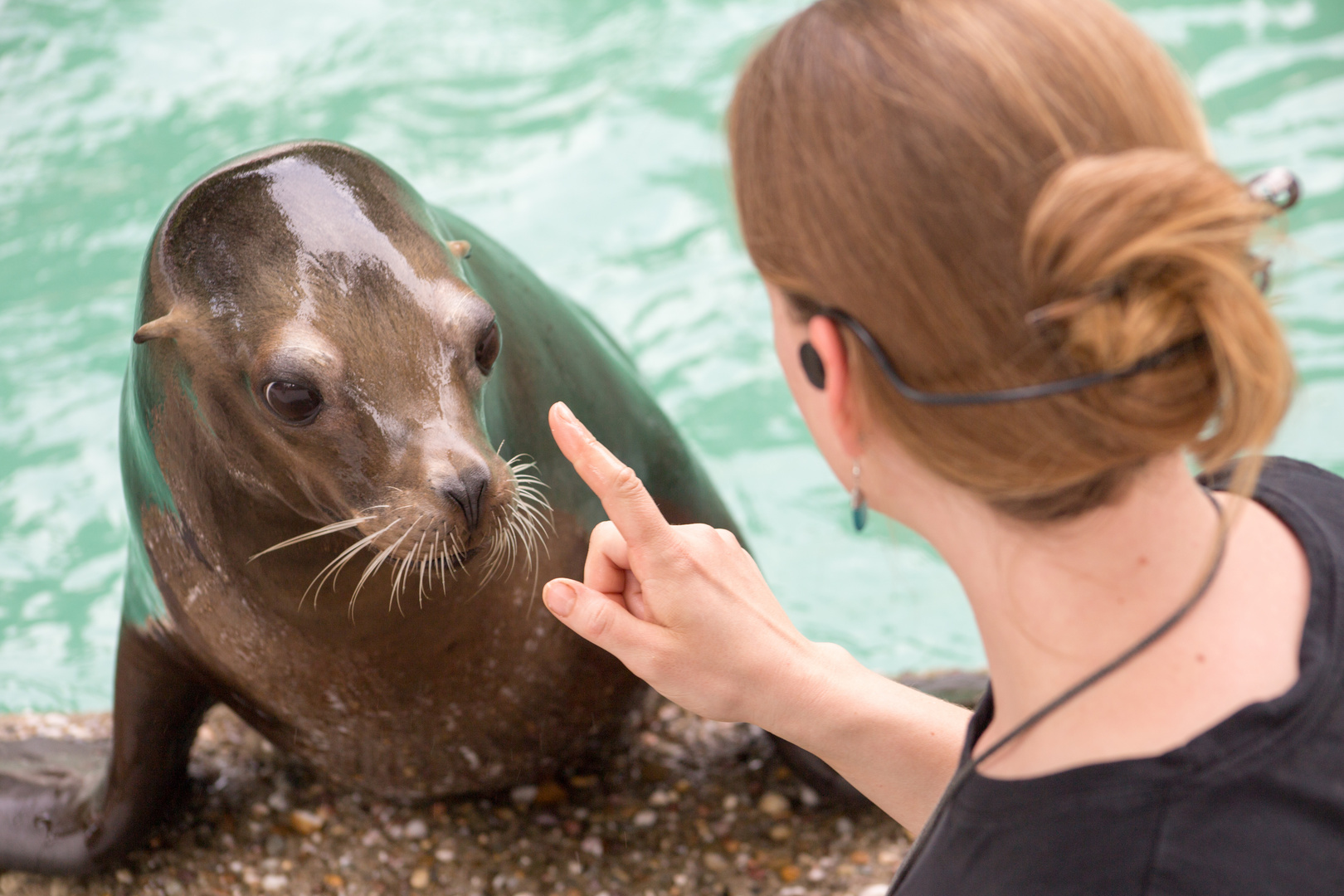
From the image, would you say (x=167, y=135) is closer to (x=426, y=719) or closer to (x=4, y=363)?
(x=4, y=363)

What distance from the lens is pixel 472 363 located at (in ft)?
7.14

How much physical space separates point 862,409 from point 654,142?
5.88 metres

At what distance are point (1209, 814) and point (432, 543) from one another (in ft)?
4.06

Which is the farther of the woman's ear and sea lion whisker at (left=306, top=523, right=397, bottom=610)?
sea lion whisker at (left=306, top=523, right=397, bottom=610)

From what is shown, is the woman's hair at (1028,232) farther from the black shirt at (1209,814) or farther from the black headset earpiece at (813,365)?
the black shirt at (1209,814)

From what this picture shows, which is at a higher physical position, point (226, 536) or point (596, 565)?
point (596, 565)

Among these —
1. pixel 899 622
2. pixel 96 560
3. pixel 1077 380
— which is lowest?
pixel 899 622

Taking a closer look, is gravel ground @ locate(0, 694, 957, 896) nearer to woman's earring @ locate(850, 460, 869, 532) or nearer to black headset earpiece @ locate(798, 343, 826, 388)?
woman's earring @ locate(850, 460, 869, 532)

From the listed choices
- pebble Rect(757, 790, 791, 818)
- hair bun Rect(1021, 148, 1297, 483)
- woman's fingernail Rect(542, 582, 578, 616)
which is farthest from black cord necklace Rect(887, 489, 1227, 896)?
pebble Rect(757, 790, 791, 818)

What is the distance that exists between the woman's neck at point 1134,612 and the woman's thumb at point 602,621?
59 centimetres

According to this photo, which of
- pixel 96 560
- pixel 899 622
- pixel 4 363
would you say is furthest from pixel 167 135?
pixel 899 622

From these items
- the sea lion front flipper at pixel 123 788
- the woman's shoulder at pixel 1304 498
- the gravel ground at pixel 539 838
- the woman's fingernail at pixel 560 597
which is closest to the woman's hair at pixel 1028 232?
the woman's shoulder at pixel 1304 498

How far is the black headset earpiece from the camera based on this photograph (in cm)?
142

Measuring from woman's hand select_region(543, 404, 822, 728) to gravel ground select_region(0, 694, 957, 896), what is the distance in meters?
1.09
